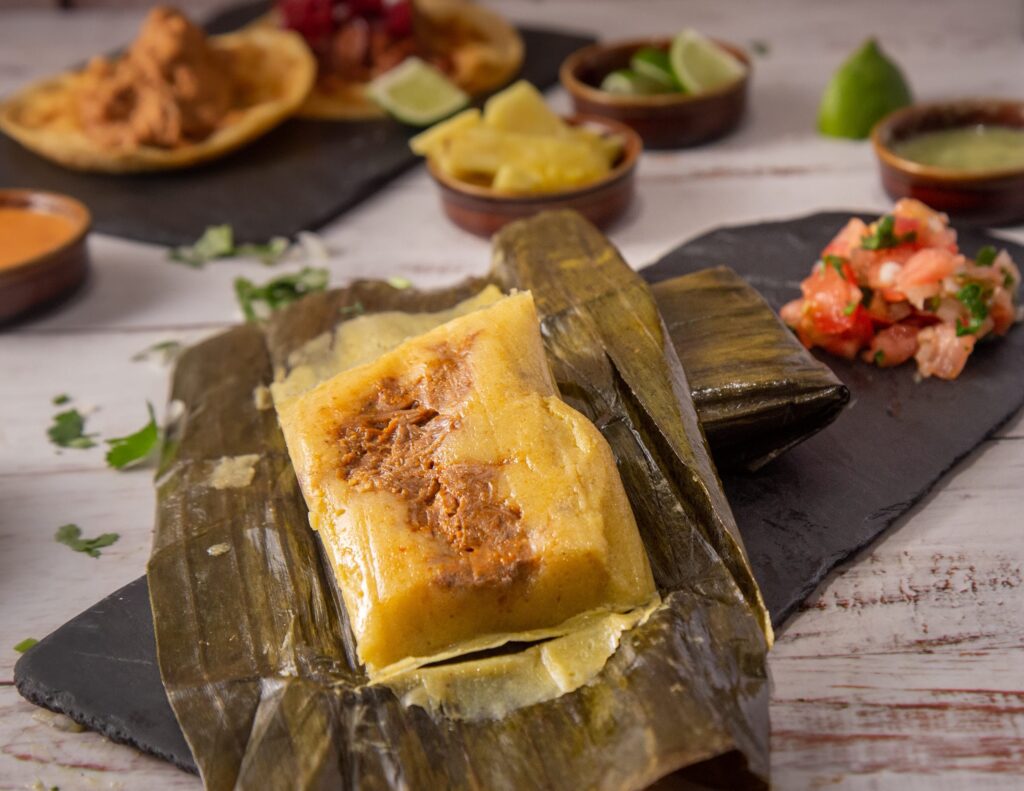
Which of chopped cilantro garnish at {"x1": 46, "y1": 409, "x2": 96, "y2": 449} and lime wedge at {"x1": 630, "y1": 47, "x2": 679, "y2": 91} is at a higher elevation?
lime wedge at {"x1": 630, "y1": 47, "x2": 679, "y2": 91}

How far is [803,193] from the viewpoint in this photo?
4.34m

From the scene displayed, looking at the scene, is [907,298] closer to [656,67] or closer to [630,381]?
[630,381]

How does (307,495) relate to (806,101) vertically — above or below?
above

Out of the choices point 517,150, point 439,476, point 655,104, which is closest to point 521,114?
point 517,150

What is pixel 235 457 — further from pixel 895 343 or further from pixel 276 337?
pixel 895 343

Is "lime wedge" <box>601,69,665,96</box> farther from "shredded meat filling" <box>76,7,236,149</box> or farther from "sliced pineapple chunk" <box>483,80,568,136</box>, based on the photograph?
"shredded meat filling" <box>76,7,236,149</box>

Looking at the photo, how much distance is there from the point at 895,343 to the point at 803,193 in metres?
1.37

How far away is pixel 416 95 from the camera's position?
475cm

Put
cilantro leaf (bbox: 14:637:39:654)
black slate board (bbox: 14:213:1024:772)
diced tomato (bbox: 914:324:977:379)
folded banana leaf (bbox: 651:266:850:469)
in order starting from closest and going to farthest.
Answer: black slate board (bbox: 14:213:1024:772) → cilantro leaf (bbox: 14:637:39:654) → folded banana leaf (bbox: 651:266:850:469) → diced tomato (bbox: 914:324:977:379)

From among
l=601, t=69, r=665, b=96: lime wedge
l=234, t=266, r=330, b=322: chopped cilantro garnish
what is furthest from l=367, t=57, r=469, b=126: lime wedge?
l=234, t=266, r=330, b=322: chopped cilantro garnish

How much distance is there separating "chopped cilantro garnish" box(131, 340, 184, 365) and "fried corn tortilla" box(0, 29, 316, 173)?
42.4 inches

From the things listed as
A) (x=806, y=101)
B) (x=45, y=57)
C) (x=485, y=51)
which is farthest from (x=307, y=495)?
(x=45, y=57)

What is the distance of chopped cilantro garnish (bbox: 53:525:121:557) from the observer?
9.13 feet

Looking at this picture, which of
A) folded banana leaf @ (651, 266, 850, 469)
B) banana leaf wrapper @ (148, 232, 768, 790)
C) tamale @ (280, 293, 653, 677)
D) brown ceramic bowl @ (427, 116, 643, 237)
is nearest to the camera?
banana leaf wrapper @ (148, 232, 768, 790)
